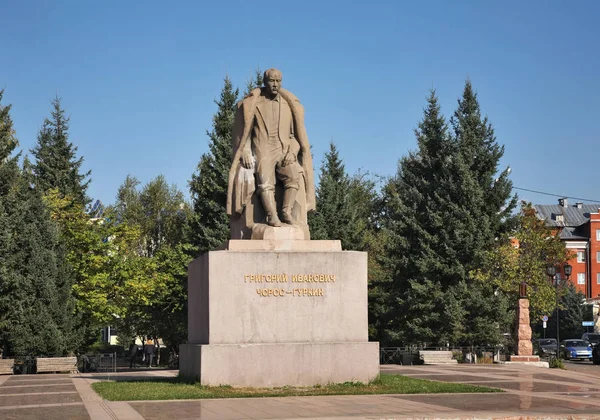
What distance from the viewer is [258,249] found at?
56.9 ft

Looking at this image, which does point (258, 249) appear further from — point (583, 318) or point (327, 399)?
point (583, 318)

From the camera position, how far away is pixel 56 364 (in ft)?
105

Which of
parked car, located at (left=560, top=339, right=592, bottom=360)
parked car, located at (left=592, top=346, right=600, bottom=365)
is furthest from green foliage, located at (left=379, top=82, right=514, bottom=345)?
parked car, located at (left=560, top=339, right=592, bottom=360)

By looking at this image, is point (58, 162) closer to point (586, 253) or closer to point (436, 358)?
point (436, 358)

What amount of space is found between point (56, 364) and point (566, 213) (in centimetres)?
9589

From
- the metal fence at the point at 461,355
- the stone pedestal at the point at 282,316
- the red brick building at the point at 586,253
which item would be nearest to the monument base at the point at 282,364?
the stone pedestal at the point at 282,316

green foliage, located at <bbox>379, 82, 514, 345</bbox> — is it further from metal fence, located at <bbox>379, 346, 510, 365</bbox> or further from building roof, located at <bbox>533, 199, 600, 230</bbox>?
building roof, located at <bbox>533, 199, 600, 230</bbox>

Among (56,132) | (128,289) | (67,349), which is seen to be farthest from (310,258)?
(56,132)

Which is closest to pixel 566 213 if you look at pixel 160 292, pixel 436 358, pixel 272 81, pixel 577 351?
pixel 577 351

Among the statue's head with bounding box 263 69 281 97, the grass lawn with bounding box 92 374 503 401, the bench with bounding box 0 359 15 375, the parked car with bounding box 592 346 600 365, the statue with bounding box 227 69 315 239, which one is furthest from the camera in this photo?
the parked car with bounding box 592 346 600 365

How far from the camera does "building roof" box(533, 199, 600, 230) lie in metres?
114

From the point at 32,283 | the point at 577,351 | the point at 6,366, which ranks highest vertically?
the point at 32,283

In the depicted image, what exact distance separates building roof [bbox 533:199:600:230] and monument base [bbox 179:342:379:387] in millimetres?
99720

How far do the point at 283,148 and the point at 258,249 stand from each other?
7.43 ft
